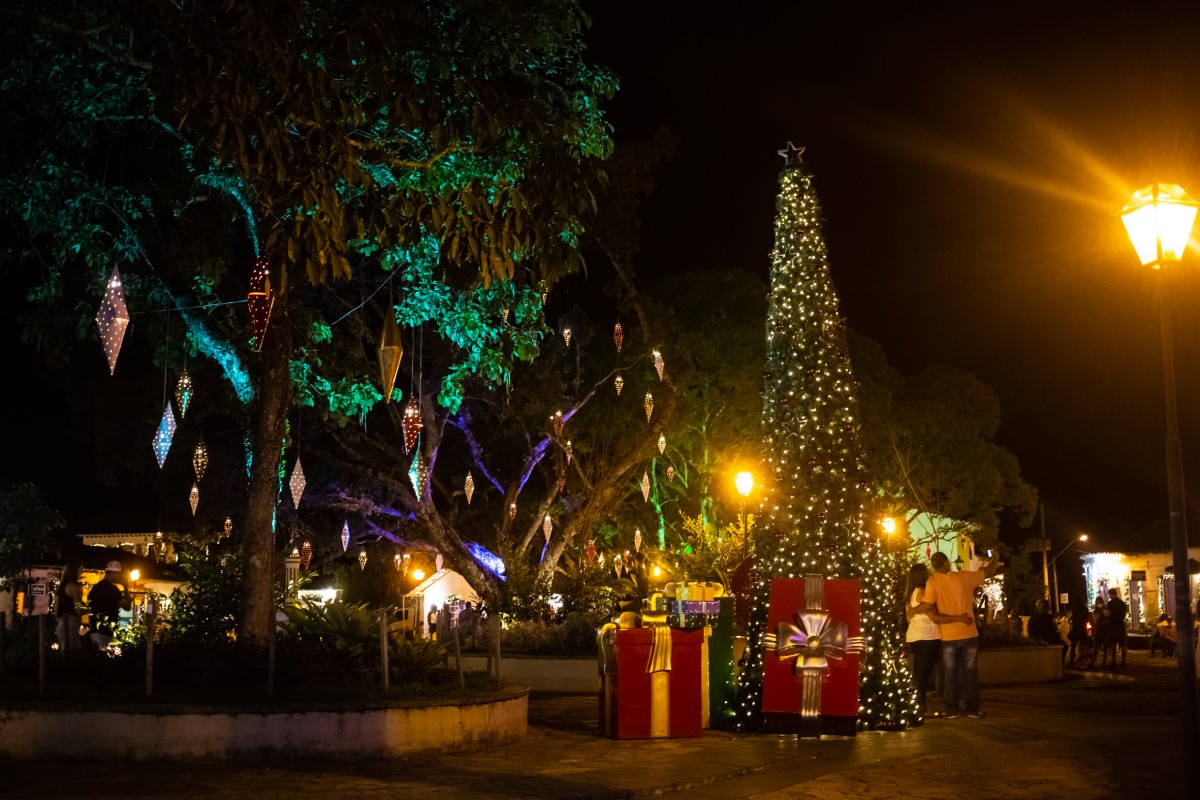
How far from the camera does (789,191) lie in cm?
1484

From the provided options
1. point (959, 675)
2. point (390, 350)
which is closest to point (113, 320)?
point (390, 350)

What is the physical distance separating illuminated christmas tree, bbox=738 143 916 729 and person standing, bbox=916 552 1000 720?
1.64ft

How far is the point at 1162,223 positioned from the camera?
9.15m

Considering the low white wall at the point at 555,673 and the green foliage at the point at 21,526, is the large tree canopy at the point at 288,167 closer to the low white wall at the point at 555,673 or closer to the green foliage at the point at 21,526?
the low white wall at the point at 555,673

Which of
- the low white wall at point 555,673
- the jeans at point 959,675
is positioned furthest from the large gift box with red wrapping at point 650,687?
the low white wall at point 555,673

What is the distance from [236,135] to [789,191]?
7.42 m

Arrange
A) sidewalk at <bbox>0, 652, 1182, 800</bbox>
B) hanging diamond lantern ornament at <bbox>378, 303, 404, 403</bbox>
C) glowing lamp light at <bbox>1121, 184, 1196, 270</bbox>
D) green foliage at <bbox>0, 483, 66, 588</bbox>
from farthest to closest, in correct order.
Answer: green foliage at <bbox>0, 483, 66, 588</bbox> → hanging diamond lantern ornament at <bbox>378, 303, 404, 403</bbox> → sidewalk at <bbox>0, 652, 1182, 800</bbox> → glowing lamp light at <bbox>1121, 184, 1196, 270</bbox>

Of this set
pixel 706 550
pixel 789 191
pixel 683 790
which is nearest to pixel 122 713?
pixel 683 790

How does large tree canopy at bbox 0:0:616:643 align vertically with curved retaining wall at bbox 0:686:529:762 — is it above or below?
above

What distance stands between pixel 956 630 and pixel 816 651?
7.13 ft

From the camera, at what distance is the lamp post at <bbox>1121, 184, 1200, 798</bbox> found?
8.31 meters

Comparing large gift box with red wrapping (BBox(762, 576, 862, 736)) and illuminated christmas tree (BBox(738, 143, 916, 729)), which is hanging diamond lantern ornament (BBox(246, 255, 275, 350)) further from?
large gift box with red wrapping (BBox(762, 576, 862, 736))

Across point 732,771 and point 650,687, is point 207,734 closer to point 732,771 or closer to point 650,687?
point 650,687

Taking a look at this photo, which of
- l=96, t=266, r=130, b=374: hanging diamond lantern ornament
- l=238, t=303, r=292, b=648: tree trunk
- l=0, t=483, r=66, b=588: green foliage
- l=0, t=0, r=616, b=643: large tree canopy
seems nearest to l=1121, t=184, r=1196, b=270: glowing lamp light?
l=0, t=0, r=616, b=643: large tree canopy
